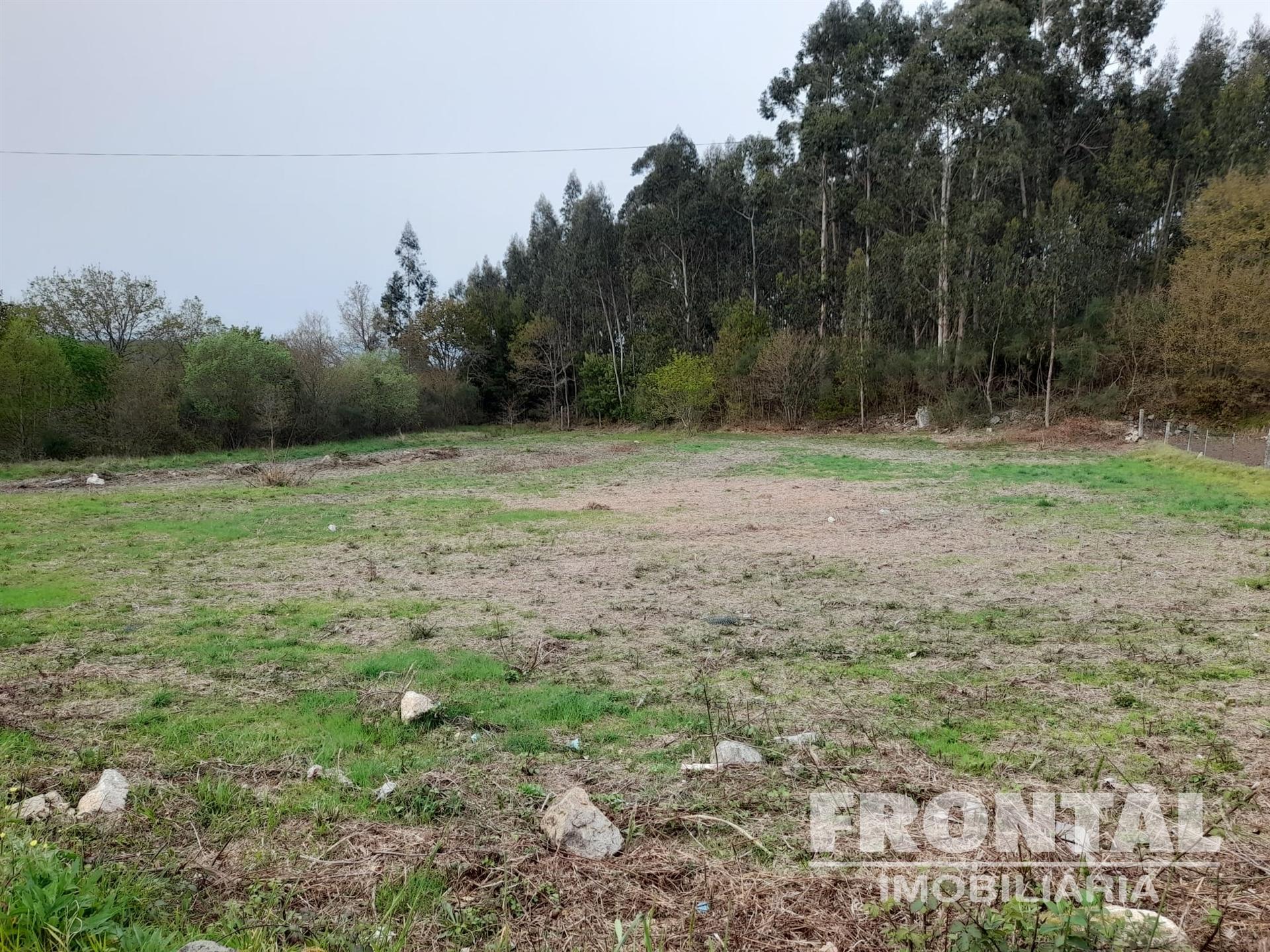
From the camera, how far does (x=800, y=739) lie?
14.3 feet

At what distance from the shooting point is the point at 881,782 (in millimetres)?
3711

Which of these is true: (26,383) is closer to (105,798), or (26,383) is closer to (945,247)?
(105,798)

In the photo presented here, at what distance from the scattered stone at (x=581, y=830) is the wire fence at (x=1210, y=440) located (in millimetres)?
21592

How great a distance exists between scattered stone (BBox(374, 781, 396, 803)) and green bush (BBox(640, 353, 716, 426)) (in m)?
39.5

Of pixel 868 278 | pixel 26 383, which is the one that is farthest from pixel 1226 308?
pixel 26 383

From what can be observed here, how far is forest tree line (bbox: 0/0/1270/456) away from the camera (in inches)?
1187

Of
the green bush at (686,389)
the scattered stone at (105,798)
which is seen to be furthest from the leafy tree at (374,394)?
the scattered stone at (105,798)

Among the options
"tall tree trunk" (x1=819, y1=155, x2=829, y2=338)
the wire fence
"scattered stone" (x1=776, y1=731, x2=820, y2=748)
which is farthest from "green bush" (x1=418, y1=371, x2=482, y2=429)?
"scattered stone" (x1=776, y1=731, x2=820, y2=748)

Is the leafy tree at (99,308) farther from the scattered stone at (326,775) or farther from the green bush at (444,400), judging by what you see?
the scattered stone at (326,775)

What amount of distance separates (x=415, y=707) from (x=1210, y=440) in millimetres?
30657

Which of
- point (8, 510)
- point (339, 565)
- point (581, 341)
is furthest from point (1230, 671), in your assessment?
point (581, 341)

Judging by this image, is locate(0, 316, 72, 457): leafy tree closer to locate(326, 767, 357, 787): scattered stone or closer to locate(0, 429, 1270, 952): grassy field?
locate(0, 429, 1270, 952): grassy field

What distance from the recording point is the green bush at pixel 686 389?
4291 cm

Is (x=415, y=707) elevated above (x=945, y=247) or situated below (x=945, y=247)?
below
